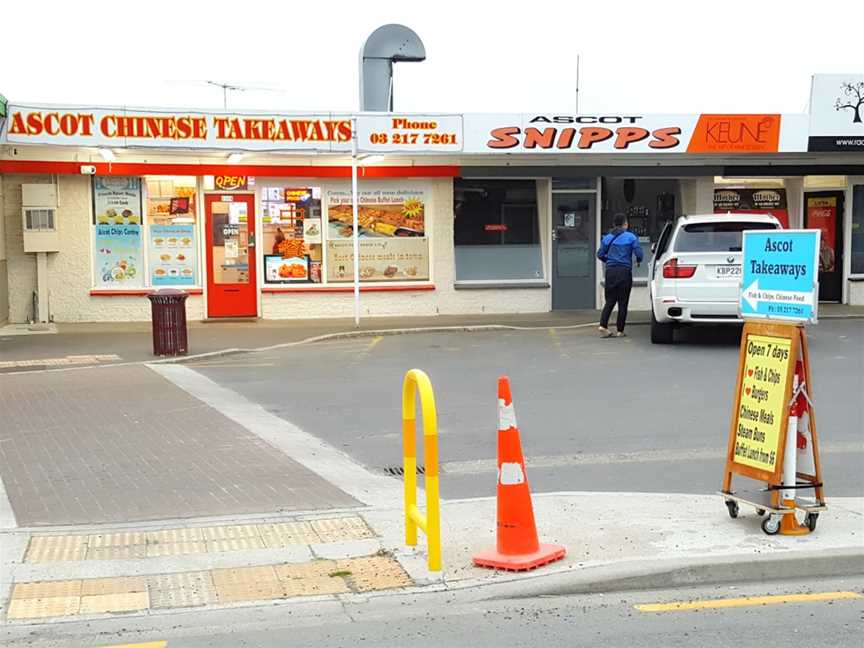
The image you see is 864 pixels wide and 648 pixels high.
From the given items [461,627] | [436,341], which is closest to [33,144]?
[436,341]

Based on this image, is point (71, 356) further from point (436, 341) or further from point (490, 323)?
point (490, 323)

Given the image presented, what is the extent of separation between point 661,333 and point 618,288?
1.14 m

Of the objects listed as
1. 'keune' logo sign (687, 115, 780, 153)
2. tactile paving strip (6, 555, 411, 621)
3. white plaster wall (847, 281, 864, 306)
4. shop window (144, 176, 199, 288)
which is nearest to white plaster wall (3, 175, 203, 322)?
shop window (144, 176, 199, 288)

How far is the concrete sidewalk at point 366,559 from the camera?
548 centimetres

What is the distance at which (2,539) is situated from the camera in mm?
6414

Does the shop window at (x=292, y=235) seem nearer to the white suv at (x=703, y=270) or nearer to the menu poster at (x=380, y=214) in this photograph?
the menu poster at (x=380, y=214)

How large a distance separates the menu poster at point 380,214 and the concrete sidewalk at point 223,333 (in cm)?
173

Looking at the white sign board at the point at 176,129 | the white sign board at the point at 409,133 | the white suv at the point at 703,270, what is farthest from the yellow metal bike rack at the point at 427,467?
the white sign board at the point at 409,133

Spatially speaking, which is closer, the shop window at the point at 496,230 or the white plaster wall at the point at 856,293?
the shop window at the point at 496,230

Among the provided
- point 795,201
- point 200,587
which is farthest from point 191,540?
point 795,201

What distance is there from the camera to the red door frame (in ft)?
62.4

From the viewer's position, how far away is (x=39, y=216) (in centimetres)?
1797

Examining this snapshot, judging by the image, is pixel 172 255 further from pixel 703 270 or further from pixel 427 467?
pixel 427 467

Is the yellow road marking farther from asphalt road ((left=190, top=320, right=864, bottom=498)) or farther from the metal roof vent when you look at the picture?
the metal roof vent
